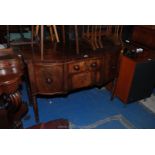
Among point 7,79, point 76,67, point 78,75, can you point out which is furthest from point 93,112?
point 7,79

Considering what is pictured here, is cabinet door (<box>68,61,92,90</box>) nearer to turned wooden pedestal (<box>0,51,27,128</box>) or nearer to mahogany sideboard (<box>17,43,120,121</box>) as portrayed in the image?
mahogany sideboard (<box>17,43,120,121</box>)

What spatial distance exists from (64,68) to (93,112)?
87 cm

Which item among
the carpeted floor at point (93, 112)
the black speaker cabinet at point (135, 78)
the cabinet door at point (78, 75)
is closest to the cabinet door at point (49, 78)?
the cabinet door at point (78, 75)

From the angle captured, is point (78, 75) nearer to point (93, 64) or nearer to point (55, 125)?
point (93, 64)

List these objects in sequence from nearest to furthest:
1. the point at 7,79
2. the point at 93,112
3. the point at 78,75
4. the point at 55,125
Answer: the point at 7,79
the point at 55,125
the point at 78,75
the point at 93,112

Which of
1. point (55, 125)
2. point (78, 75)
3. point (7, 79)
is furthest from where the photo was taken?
point (78, 75)

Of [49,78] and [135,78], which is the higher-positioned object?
[49,78]

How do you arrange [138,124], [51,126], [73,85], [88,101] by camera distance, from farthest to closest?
[88,101] → [138,124] → [73,85] → [51,126]

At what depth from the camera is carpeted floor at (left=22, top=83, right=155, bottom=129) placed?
2215 millimetres

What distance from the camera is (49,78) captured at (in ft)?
5.99
